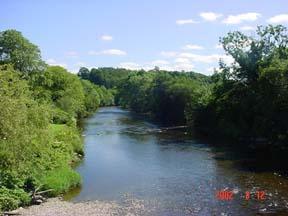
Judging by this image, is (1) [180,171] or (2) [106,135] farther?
(2) [106,135]

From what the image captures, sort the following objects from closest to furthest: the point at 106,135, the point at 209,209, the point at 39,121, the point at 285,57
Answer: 1. the point at 209,209
2. the point at 39,121
3. the point at 285,57
4. the point at 106,135

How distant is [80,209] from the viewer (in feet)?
105

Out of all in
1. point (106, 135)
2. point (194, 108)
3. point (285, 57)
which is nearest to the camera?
point (285, 57)

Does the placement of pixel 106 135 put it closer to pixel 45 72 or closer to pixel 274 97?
pixel 45 72

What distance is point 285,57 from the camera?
234 feet

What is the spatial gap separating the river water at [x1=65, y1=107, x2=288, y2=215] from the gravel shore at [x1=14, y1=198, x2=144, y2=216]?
3.82 feet

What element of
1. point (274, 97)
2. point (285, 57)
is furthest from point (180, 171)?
point (285, 57)

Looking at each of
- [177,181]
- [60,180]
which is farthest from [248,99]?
[60,180]

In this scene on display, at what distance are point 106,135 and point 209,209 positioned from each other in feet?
167

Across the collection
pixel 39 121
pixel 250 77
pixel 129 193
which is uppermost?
pixel 250 77
